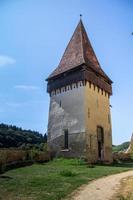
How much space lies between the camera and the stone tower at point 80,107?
29172 millimetres

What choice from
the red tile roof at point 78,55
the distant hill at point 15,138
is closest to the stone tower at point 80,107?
the red tile roof at point 78,55

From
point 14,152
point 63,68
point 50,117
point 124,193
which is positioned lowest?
point 124,193

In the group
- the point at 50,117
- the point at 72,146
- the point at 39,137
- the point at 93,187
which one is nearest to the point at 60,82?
the point at 50,117

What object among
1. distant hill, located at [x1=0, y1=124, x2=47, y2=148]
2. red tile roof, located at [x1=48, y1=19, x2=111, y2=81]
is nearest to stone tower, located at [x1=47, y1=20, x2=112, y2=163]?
red tile roof, located at [x1=48, y1=19, x2=111, y2=81]

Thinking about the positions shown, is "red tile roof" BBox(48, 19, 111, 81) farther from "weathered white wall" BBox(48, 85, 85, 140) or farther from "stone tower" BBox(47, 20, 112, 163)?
"weathered white wall" BBox(48, 85, 85, 140)

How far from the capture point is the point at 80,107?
29.6 m

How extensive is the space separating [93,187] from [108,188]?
0.67m

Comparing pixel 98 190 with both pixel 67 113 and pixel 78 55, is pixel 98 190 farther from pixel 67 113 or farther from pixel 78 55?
pixel 78 55

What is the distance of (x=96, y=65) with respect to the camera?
3366 centimetres

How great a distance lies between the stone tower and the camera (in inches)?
1148

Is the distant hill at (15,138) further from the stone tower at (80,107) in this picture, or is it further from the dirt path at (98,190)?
the dirt path at (98,190)

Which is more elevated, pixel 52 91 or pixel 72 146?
pixel 52 91

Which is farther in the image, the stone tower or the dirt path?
the stone tower

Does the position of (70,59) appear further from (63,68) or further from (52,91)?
(52,91)
